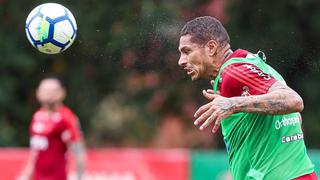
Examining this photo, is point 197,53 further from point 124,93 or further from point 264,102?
point 124,93

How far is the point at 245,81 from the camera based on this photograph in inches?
246

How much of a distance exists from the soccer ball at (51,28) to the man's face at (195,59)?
1.14 metres

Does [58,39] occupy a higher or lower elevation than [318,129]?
higher

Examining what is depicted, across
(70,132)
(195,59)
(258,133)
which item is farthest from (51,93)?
(258,133)

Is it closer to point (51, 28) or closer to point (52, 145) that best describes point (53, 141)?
point (52, 145)

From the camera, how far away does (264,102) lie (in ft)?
19.8

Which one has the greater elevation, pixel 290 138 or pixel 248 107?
pixel 248 107

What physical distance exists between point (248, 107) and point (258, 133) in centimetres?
59

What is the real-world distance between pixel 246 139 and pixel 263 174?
287mm

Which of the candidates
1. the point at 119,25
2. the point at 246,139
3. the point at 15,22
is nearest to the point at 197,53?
the point at 246,139

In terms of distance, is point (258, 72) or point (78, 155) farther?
point (78, 155)

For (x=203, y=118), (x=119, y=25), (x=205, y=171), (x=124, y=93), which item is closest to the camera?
(x=203, y=118)

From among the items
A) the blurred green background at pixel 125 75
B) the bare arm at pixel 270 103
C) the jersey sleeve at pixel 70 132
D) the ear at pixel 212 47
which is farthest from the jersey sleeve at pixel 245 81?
the blurred green background at pixel 125 75

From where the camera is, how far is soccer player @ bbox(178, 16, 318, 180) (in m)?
6.01
